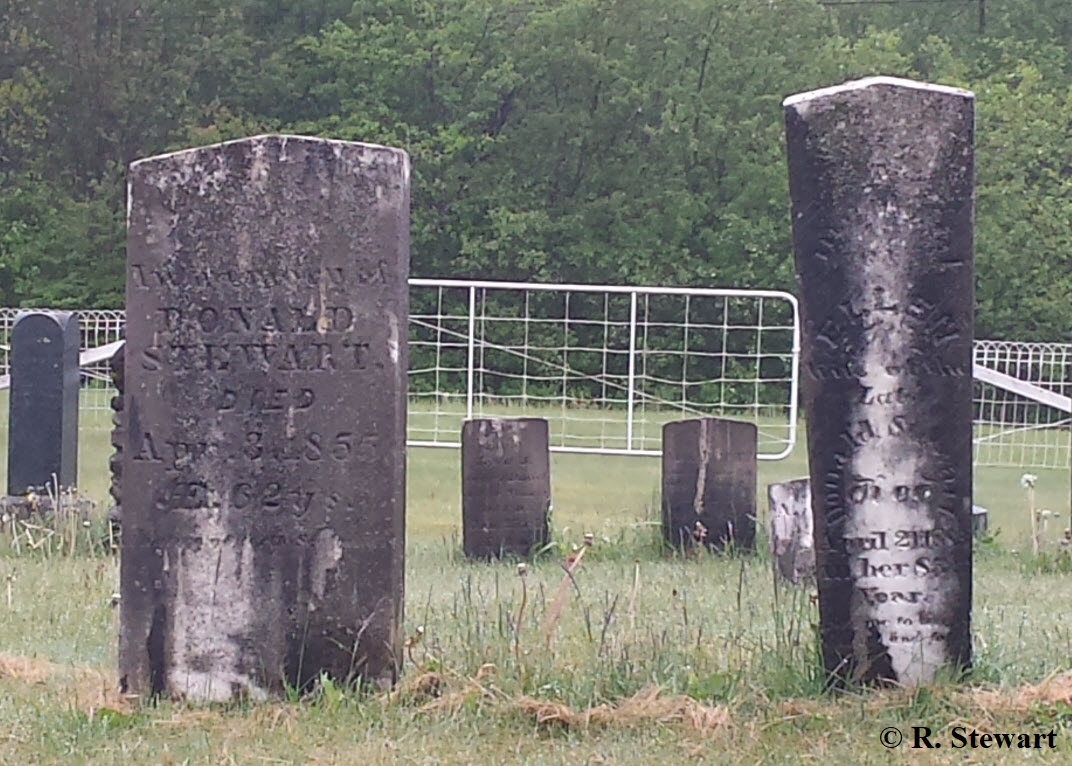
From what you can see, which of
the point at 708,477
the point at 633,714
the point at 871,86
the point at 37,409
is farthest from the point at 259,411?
the point at 37,409

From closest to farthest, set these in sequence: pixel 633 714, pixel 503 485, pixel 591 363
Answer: pixel 633 714 → pixel 503 485 → pixel 591 363

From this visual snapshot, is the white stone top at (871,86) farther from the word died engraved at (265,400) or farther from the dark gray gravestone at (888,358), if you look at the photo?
the word died engraved at (265,400)

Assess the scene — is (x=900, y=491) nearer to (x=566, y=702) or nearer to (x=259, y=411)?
(x=566, y=702)

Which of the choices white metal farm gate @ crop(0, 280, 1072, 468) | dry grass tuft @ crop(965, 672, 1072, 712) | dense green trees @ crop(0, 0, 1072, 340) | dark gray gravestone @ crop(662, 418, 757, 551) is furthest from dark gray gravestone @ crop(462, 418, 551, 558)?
dense green trees @ crop(0, 0, 1072, 340)

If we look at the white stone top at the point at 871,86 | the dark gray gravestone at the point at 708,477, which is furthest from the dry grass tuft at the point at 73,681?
the dark gray gravestone at the point at 708,477

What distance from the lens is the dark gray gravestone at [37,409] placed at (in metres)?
10.5

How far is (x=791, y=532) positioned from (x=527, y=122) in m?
30.8

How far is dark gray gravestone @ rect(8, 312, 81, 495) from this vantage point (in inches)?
415

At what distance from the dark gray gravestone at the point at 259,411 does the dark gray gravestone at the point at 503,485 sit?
4708 mm

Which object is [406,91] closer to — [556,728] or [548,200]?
[548,200]

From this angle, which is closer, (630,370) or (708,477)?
(708,477)

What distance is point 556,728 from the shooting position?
4.77 metres

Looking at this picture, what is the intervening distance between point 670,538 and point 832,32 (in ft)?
104

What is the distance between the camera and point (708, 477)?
10211 millimetres
